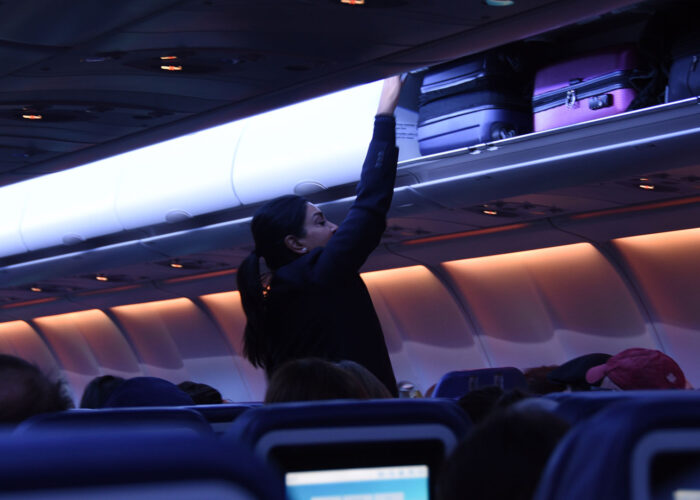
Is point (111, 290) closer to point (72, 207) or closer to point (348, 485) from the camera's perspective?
point (72, 207)

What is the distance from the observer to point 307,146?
28.8 ft

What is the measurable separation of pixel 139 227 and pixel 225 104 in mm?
6405

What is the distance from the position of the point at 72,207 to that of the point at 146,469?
39.5 ft

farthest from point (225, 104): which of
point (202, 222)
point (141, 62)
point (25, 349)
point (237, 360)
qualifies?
point (25, 349)

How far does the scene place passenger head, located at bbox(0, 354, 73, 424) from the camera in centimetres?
223

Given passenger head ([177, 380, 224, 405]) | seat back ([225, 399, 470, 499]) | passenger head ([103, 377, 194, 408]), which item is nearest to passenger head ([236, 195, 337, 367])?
passenger head ([103, 377, 194, 408])

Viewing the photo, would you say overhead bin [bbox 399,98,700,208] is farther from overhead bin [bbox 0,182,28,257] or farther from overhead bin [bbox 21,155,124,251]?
overhead bin [bbox 0,182,28,257]

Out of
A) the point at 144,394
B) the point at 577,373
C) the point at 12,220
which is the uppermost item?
the point at 12,220

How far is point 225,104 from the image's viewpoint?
16.8ft

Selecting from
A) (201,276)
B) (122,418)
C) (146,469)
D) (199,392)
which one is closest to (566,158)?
(199,392)

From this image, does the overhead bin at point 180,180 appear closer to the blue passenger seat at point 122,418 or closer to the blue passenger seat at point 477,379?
the blue passenger seat at point 477,379

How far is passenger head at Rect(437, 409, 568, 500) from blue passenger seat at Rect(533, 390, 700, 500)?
0.42 ft

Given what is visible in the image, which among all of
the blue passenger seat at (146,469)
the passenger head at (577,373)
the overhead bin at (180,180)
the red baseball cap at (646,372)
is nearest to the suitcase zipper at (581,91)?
the passenger head at (577,373)

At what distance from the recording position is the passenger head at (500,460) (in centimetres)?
108
